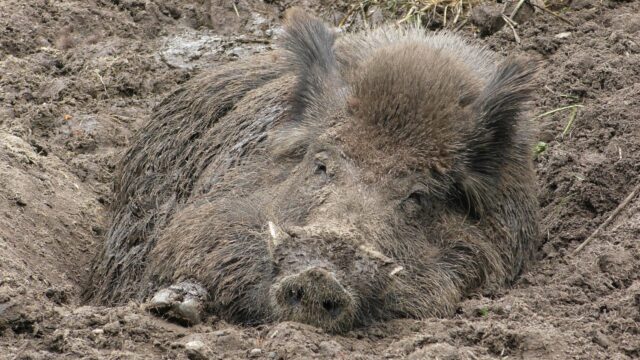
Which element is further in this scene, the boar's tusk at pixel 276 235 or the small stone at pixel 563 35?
the small stone at pixel 563 35

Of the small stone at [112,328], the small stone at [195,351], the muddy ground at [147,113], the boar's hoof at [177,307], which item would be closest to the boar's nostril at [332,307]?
the muddy ground at [147,113]

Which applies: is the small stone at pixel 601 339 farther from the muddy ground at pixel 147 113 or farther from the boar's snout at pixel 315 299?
the boar's snout at pixel 315 299

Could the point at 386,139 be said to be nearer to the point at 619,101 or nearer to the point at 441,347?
the point at 441,347

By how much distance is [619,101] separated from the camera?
6.82 meters

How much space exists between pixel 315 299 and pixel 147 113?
15.1 ft

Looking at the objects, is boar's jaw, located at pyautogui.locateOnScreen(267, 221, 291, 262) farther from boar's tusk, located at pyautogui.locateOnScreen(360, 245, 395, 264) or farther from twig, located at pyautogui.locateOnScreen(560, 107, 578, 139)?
twig, located at pyautogui.locateOnScreen(560, 107, 578, 139)

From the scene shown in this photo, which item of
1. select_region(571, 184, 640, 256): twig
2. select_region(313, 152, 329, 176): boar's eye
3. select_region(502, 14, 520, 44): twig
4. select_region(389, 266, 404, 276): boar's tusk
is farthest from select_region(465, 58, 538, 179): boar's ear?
select_region(502, 14, 520, 44): twig

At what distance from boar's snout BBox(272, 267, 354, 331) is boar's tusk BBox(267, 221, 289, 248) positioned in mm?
176

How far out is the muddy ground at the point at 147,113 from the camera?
431 centimetres

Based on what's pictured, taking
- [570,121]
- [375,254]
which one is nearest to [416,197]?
[375,254]

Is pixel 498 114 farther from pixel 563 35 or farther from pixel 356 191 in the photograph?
pixel 563 35

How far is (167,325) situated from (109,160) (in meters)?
3.70

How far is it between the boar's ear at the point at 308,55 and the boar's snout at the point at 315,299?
5.10 feet

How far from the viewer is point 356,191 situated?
505 centimetres
